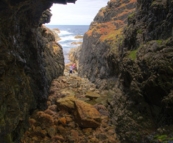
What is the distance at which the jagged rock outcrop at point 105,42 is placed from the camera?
18.7 metres

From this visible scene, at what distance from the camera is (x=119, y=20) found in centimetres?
2659

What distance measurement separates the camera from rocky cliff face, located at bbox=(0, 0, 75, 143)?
293 inches

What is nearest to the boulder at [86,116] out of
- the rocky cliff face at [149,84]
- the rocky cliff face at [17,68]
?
the rocky cliff face at [149,84]

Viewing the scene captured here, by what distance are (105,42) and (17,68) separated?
13.7 m

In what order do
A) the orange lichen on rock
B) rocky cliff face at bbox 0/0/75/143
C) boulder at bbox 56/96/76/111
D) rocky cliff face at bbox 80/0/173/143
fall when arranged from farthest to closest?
1. boulder at bbox 56/96/76/111
2. the orange lichen on rock
3. rocky cliff face at bbox 80/0/173/143
4. rocky cliff face at bbox 0/0/75/143

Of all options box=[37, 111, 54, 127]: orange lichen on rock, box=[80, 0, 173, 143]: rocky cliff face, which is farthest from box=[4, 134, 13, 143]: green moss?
box=[80, 0, 173, 143]: rocky cliff face

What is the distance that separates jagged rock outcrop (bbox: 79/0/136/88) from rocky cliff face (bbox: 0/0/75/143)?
7533 mm

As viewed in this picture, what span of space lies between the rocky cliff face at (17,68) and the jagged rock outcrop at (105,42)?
7533mm

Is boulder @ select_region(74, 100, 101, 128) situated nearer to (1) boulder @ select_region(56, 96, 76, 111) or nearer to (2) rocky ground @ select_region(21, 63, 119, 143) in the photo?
(2) rocky ground @ select_region(21, 63, 119, 143)

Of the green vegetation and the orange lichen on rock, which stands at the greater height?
the green vegetation

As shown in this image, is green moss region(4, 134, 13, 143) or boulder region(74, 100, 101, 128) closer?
green moss region(4, 134, 13, 143)

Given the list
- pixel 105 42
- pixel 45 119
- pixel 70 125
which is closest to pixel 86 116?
pixel 70 125

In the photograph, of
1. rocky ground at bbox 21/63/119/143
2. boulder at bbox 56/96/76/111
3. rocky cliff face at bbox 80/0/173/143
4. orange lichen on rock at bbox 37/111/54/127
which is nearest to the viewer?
rocky cliff face at bbox 80/0/173/143

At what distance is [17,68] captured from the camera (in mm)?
9086
